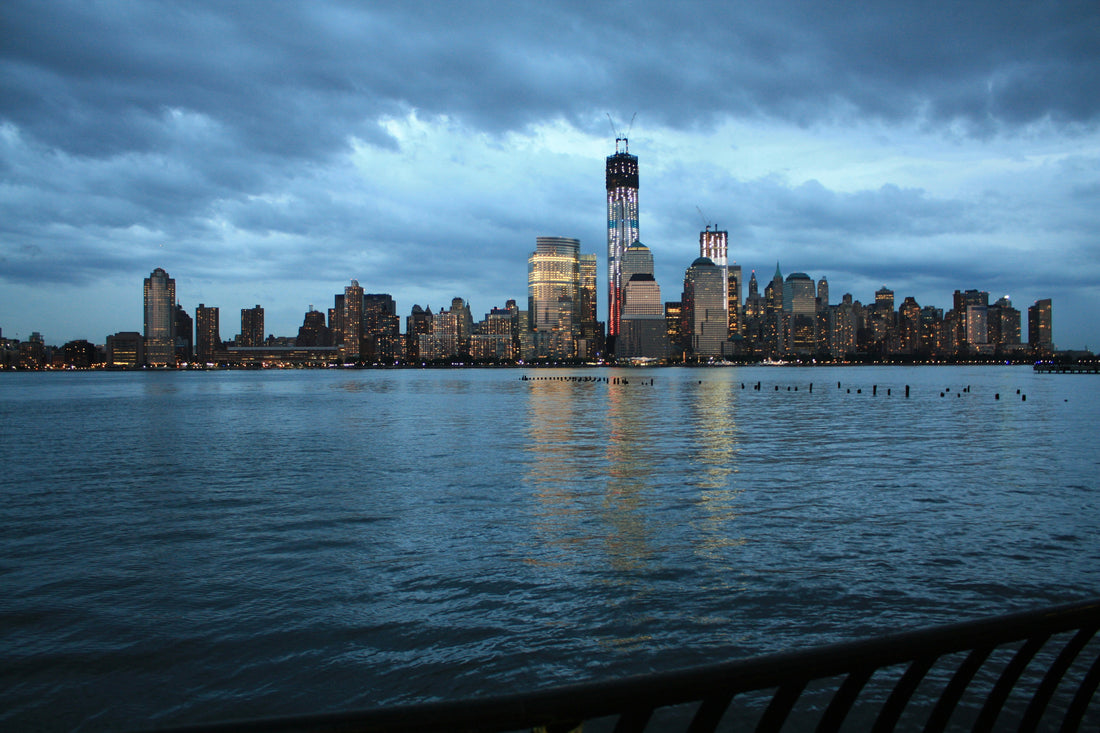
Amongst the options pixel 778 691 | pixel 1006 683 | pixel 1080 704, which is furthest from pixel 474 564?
pixel 778 691

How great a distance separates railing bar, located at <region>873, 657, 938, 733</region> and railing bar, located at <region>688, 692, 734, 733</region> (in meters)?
0.95

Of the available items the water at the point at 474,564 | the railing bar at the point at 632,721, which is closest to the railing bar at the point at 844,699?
the railing bar at the point at 632,721

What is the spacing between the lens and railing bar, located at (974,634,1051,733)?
13.7ft

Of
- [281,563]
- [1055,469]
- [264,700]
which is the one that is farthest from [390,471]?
[1055,469]

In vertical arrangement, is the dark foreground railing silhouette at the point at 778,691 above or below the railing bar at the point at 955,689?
above

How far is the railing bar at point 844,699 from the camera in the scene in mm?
3652

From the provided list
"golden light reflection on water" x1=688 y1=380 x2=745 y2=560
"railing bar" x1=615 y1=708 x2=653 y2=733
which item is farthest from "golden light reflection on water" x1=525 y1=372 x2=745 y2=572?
"railing bar" x1=615 y1=708 x2=653 y2=733

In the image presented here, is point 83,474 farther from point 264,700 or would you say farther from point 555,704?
point 555,704

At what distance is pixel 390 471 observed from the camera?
33.3 meters

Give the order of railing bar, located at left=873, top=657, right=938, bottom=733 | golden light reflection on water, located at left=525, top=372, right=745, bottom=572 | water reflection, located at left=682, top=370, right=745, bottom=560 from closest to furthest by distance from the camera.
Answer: railing bar, located at left=873, top=657, right=938, bottom=733
golden light reflection on water, located at left=525, top=372, right=745, bottom=572
water reflection, located at left=682, top=370, right=745, bottom=560

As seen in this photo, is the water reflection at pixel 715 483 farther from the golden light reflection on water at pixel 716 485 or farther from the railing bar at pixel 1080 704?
the railing bar at pixel 1080 704

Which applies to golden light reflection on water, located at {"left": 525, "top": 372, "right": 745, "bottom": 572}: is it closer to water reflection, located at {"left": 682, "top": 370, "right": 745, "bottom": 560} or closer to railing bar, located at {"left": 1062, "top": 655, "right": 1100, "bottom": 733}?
water reflection, located at {"left": 682, "top": 370, "right": 745, "bottom": 560}

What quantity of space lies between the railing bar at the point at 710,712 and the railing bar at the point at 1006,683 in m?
1.70

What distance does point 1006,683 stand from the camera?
426 centimetres
